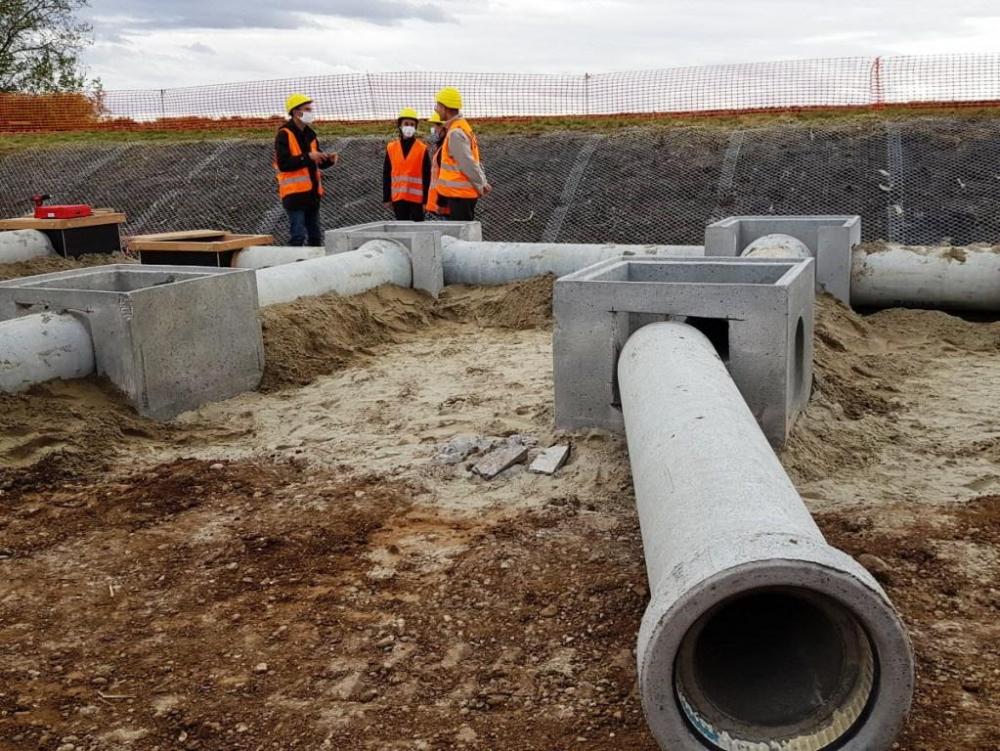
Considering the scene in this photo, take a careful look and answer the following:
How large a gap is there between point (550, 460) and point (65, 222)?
→ 8214mm

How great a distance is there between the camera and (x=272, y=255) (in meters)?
9.88

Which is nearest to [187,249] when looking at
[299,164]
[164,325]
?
[299,164]

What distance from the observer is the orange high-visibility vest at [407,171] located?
1078 centimetres

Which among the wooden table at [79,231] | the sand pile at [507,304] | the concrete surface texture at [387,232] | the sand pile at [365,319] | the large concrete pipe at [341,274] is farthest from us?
the wooden table at [79,231]

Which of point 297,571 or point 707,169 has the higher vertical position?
point 707,169

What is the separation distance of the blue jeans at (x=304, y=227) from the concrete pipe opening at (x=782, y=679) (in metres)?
8.50

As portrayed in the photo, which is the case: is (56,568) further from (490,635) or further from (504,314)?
(504,314)

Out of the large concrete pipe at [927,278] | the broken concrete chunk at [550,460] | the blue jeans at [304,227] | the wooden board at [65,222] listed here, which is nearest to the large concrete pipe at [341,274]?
the blue jeans at [304,227]

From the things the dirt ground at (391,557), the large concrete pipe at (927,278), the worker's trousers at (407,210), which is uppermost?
the worker's trousers at (407,210)

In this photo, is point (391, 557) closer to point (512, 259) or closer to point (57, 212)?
point (512, 259)

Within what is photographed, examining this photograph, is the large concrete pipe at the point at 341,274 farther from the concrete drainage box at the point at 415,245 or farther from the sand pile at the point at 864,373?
the sand pile at the point at 864,373

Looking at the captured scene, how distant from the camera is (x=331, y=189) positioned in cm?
1392

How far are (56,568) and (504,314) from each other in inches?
194

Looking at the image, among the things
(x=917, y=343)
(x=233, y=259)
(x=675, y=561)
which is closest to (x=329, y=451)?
(x=675, y=561)
